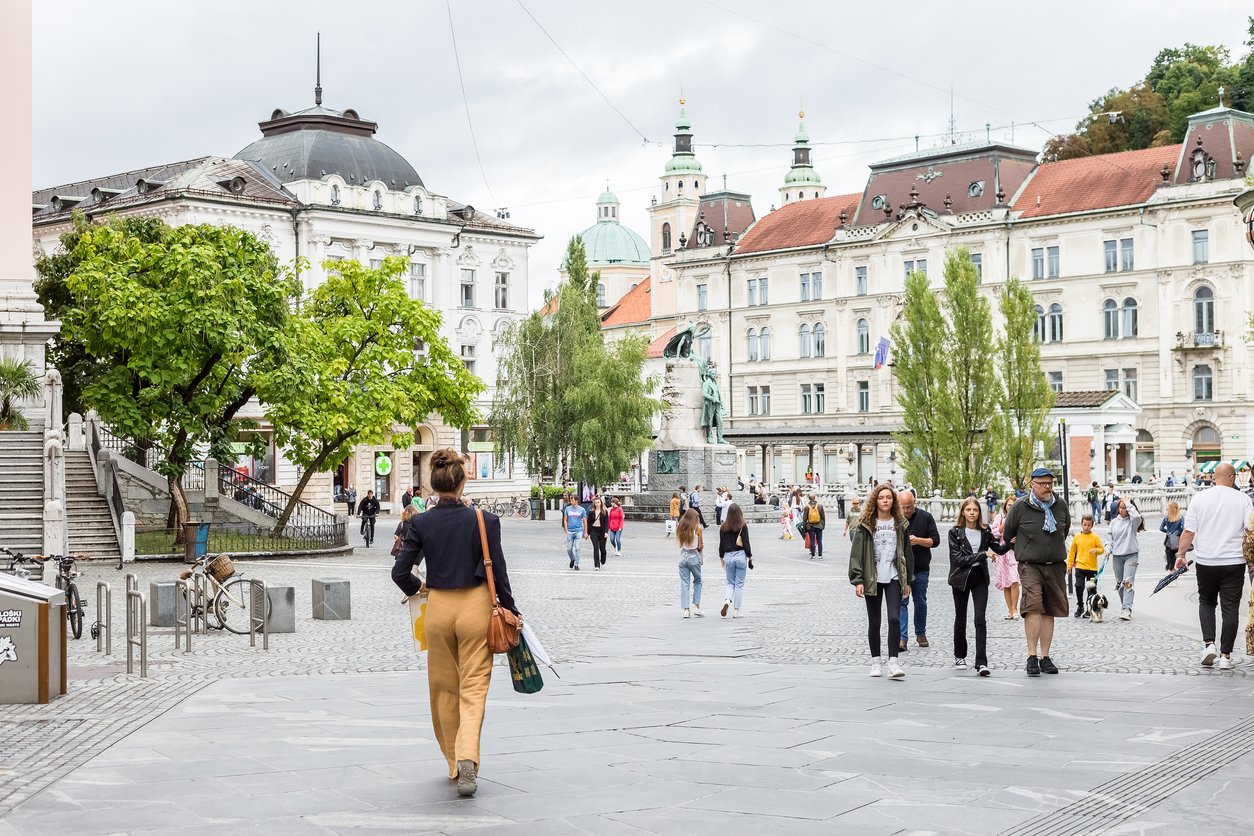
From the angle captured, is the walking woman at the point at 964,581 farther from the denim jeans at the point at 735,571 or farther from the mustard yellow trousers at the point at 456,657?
the mustard yellow trousers at the point at 456,657

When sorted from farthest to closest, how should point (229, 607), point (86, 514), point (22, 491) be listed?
point (86, 514) → point (22, 491) → point (229, 607)

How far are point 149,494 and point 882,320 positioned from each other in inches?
2303

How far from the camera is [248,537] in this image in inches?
1489

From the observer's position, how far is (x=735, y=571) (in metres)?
20.9

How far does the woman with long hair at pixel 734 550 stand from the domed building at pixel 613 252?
4682 inches

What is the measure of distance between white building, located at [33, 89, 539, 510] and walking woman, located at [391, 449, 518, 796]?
2117 inches

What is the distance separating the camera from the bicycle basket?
19266 millimetres

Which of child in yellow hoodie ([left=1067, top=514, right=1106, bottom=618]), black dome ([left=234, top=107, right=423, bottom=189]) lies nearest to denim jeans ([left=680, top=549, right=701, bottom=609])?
child in yellow hoodie ([left=1067, top=514, right=1106, bottom=618])

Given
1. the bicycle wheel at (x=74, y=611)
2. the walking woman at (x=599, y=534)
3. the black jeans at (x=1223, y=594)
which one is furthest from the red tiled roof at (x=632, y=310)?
the black jeans at (x=1223, y=594)

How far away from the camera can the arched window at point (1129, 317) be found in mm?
79938

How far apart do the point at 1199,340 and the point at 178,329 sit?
2273 inches

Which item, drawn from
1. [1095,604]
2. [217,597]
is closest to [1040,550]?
[1095,604]

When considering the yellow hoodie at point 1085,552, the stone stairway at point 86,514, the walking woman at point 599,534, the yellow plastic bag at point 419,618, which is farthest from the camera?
the walking woman at point 599,534

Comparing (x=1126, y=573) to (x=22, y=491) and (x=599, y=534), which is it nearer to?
(x=599, y=534)
